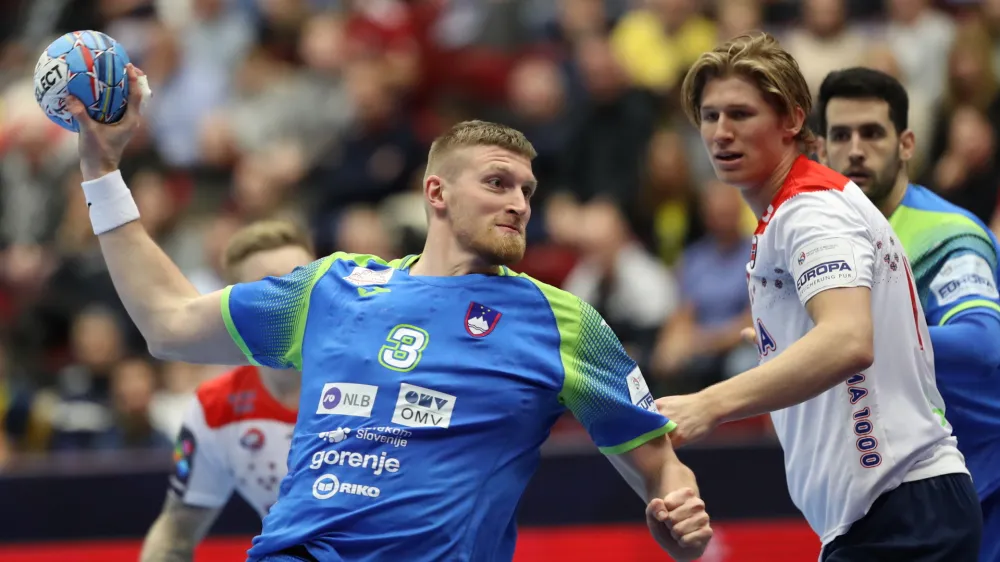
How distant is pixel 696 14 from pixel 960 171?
3467 mm

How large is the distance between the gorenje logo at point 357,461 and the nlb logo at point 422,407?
141 millimetres

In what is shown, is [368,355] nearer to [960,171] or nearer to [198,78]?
A: [960,171]

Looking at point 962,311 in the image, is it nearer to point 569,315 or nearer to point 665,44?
point 569,315

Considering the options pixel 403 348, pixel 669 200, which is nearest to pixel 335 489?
pixel 403 348

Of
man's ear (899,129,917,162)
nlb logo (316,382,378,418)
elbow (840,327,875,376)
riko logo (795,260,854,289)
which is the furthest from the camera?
man's ear (899,129,917,162)

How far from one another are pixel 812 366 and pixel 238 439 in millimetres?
3412

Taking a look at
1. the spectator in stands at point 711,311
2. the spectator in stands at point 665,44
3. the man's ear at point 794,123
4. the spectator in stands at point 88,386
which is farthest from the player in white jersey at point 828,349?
the spectator in stands at point 88,386

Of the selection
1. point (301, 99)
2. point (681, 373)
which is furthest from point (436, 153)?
point (301, 99)

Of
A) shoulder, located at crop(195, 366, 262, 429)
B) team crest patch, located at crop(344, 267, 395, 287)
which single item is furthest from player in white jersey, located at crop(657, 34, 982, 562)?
shoulder, located at crop(195, 366, 262, 429)

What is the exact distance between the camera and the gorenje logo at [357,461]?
471 centimetres

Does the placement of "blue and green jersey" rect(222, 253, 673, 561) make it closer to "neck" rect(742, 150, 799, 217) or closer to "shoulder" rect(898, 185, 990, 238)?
"neck" rect(742, 150, 799, 217)

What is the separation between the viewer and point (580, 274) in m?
11.0

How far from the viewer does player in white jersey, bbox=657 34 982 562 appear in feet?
14.6

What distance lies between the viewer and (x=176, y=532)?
6754mm
